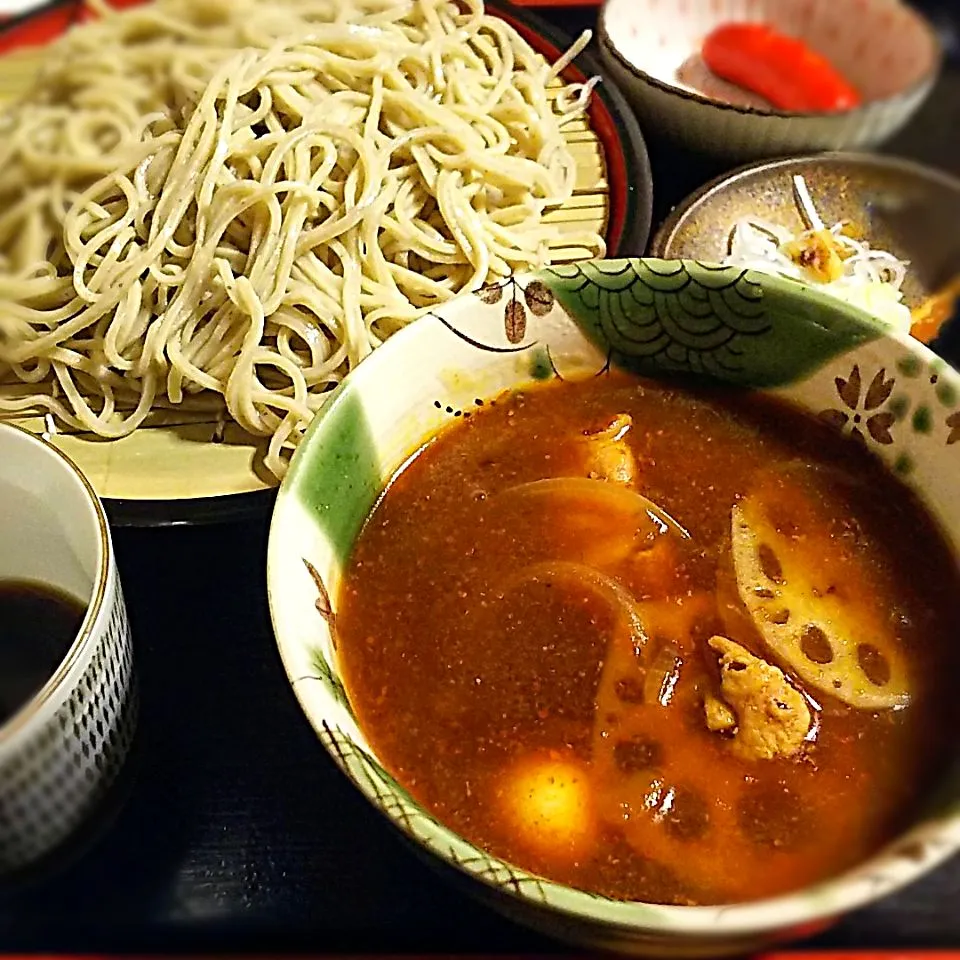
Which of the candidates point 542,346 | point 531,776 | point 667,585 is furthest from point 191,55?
point 531,776

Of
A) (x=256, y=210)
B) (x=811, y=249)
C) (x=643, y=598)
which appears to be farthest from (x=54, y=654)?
(x=811, y=249)

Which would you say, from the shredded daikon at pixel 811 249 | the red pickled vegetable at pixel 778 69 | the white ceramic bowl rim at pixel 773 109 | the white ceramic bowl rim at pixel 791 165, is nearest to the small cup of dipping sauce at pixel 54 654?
the white ceramic bowl rim at pixel 791 165

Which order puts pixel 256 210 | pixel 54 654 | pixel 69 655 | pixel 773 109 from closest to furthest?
pixel 69 655, pixel 54 654, pixel 256 210, pixel 773 109

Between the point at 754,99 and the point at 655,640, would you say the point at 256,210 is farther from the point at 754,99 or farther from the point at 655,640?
the point at 754,99

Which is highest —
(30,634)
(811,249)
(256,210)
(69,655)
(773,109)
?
(773,109)

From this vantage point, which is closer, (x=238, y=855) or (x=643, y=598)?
(x=643, y=598)

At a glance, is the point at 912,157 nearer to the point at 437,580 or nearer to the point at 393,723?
the point at 437,580

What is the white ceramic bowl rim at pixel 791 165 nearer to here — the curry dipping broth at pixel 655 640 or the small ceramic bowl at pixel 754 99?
the small ceramic bowl at pixel 754 99
